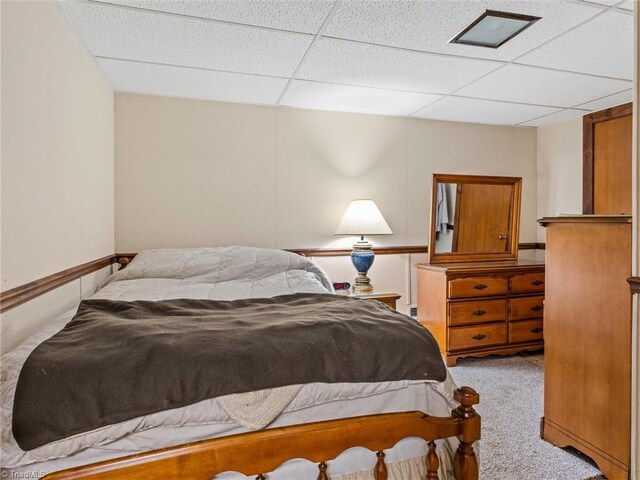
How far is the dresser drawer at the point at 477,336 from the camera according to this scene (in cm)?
316

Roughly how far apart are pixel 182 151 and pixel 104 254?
973 millimetres

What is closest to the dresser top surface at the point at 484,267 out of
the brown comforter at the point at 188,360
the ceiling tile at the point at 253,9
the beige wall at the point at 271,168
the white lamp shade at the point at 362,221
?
the beige wall at the point at 271,168

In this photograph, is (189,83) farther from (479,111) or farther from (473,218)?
(473,218)

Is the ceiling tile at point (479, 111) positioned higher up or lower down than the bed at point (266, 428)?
higher up

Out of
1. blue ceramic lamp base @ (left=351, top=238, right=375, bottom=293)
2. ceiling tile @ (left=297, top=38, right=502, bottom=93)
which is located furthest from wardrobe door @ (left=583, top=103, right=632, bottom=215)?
blue ceramic lamp base @ (left=351, top=238, right=375, bottom=293)

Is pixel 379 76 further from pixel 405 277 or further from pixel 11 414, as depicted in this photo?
pixel 11 414

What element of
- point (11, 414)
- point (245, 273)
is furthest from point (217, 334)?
point (245, 273)

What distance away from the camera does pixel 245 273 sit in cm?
259

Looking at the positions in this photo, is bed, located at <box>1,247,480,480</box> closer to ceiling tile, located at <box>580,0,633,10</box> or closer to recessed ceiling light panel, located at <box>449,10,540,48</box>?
recessed ceiling light panel, located at <box>449,10,540,48</box>

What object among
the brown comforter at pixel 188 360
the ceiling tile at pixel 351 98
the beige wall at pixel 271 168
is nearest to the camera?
the brown comforter at pixel 188 360

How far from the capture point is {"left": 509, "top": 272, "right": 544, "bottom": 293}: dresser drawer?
10.9ft

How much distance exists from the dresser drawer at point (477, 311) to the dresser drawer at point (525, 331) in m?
0.14

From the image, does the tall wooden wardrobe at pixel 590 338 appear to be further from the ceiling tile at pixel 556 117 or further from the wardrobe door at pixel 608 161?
the ceiling tile at pixel 556 117

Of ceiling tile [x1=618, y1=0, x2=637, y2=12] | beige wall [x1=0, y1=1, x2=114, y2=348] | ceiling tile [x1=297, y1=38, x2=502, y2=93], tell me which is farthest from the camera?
ceiling tile [x1=297, y1=38, x2=502, y2=93]
